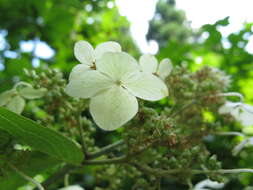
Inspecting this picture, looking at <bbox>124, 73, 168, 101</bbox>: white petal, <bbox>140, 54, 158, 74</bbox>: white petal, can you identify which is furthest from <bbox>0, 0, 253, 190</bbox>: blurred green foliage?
<bbox>124, 73, 168, 101</bbox>: white petal

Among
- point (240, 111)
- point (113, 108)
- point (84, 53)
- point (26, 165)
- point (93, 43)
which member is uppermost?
point (93, 43)

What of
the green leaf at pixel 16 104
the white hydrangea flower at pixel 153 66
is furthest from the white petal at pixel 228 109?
the green leaf at pixel 16 104

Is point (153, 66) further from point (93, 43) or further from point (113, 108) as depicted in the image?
point (93, 43)

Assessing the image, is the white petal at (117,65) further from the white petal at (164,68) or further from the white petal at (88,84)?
the white petal at (164,68)

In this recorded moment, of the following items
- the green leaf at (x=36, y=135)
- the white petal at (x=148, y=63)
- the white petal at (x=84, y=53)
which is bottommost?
the green leaf at (x=36, y=135)

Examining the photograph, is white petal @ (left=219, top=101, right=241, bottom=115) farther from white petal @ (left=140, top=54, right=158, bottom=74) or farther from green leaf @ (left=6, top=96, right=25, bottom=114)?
green leaf @ (left=6, top=96, right=25, bottom=114)

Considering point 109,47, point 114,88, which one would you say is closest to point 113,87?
point 114,88
